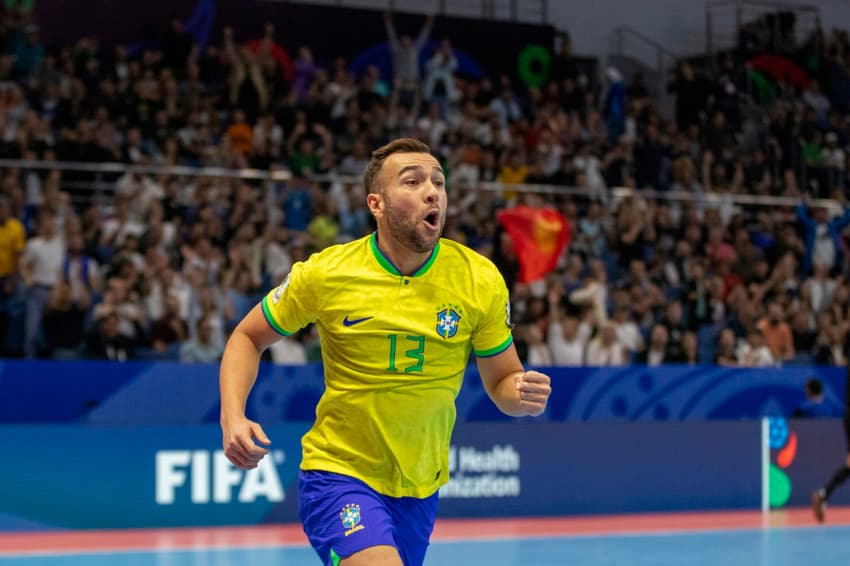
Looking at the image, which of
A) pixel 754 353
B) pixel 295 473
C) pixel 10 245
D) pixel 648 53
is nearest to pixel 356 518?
pixel 295 473

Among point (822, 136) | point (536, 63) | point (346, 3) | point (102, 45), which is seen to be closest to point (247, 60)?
point (102, 45)

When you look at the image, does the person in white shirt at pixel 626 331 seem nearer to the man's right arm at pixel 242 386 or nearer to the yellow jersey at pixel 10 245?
the yellow jersey at pixel 10 245

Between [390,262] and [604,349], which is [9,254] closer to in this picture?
[604,349]

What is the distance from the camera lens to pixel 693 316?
1725 cm

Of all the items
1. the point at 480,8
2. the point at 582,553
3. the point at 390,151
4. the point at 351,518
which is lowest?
the point at 582,553

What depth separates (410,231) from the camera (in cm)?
484

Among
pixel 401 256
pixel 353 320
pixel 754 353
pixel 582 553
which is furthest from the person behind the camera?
pixel 754 353

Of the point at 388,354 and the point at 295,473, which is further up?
the point at 388,354

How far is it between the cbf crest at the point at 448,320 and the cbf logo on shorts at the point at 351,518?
2.40 ft

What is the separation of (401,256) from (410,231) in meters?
0.19

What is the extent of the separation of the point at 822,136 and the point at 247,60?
35.0 ft

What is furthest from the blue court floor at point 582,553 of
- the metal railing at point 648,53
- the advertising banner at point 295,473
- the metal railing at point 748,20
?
the metal railing at point 748,20

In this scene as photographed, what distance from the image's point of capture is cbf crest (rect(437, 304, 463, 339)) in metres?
4.91

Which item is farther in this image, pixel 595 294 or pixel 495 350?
pixel 595 294
